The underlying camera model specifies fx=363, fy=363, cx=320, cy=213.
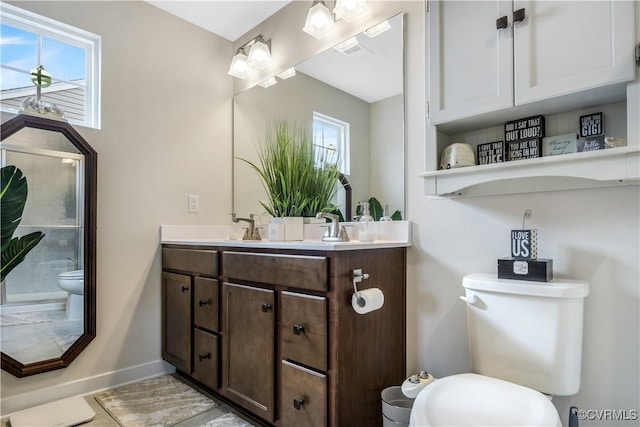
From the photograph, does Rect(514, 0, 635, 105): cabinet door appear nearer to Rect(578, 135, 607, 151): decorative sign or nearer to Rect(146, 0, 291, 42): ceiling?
Rect(578, 135, 607, 151): decorative sign

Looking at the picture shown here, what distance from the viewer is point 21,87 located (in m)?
1.90

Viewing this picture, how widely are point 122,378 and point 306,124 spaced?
1.85 meters

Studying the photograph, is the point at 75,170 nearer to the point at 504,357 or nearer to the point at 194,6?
the point at 194,6

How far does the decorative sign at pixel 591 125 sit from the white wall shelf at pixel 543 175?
16 centimetres

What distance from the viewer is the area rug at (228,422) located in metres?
1.68

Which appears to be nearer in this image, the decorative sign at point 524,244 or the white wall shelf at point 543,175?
the white wall shelf at point 543,175

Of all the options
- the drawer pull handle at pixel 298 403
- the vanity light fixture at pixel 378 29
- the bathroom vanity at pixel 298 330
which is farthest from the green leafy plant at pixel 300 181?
the drawer pull handle at pixel 298 403

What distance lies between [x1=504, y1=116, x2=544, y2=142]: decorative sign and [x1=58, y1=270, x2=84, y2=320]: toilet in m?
2.22

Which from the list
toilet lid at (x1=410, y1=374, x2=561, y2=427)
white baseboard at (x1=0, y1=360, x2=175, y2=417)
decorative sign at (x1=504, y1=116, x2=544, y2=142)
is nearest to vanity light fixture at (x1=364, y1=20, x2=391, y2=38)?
decorative sign at (x1=504, y1=116, x2=544, y2=142)

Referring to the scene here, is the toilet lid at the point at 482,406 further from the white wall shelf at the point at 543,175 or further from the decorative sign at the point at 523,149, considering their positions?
the decorative sign at the point at 523,149

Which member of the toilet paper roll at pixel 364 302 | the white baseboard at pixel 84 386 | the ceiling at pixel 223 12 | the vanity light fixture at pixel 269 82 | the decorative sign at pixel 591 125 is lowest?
the white baseboard at pixel 84 386

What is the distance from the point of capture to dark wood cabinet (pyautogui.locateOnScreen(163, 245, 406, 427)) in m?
1.32

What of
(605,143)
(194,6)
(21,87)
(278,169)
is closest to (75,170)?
(21,87)

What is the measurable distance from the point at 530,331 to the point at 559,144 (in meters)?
0.66
